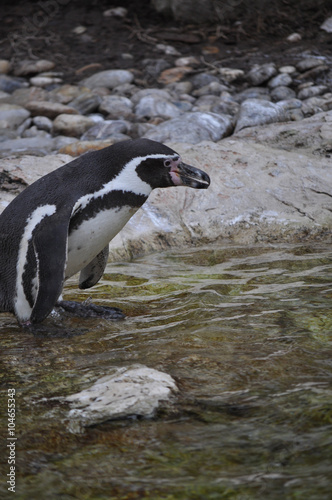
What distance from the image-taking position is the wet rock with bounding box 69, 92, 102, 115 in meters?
8.72

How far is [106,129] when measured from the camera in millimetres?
7688

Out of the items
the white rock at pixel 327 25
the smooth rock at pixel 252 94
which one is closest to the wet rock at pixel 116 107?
the smooth rock at pixel 252 94

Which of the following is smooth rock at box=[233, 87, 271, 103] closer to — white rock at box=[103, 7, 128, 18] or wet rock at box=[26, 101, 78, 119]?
wet rock at box=[26, 101, 78, 119]

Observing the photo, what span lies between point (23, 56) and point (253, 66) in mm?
3957

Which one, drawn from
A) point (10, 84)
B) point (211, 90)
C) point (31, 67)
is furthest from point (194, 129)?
point (31, 67)

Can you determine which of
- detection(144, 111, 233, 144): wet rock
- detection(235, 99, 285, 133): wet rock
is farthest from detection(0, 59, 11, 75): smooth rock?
detection(235, 99, 285, 133): wet rock

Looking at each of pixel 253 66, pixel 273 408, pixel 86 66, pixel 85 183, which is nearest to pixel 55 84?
pixel 86 66

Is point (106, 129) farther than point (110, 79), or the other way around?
point (110, 79)

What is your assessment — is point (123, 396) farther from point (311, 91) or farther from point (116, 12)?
point (116, 12)

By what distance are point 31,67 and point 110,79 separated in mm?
1444

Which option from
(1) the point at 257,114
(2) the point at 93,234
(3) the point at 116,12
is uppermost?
(2) the point at 93,234

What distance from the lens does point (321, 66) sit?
949 centimetres

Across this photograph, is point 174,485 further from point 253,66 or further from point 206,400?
point 253,66

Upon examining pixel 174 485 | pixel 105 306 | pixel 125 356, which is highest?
pixel 174 485
